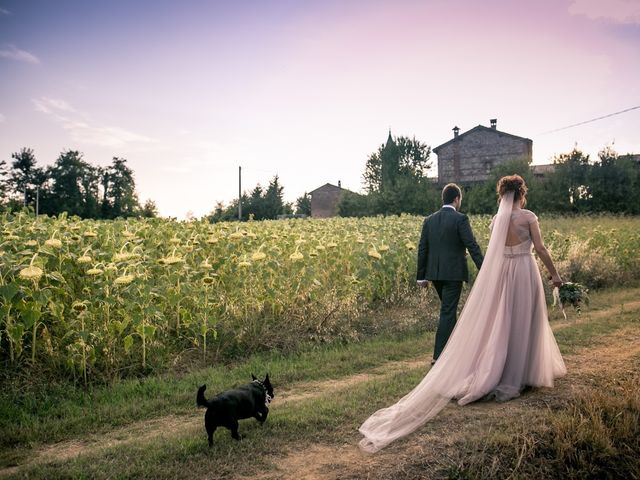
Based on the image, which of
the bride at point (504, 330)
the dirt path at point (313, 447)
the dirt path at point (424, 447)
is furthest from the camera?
the bride at point (504, 330)

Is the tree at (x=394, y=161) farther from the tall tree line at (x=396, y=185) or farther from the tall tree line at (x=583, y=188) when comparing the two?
the tall tree line at (x=583, y=188)

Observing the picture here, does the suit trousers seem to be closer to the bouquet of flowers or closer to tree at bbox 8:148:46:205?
the bouquet of flowers

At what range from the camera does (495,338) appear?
547 centimetres

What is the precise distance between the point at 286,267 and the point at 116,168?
6208cm

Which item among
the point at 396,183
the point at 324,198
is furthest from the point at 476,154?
the point at 324,198

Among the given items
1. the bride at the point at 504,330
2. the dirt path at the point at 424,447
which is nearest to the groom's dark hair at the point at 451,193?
the bride at the point at 504,330

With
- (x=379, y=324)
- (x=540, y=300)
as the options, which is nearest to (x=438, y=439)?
(x=540, y=300)

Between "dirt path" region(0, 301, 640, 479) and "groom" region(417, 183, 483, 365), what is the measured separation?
2.72 feet

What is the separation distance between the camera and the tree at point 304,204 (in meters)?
64.1

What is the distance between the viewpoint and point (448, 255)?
6496 mm

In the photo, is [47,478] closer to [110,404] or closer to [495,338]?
[110,404]

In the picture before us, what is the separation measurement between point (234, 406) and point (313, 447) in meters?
0.76

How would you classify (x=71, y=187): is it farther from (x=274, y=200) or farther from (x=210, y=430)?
(x=210, y=430)

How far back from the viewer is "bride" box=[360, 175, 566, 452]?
5.30 meters
